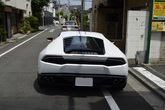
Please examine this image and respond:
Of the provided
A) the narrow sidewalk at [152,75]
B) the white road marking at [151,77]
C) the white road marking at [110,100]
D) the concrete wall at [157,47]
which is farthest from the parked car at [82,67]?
the concrete wall at [157,47]

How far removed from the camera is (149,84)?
4863 millimetres

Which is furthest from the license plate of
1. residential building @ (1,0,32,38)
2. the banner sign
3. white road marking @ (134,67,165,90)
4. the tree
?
the tree

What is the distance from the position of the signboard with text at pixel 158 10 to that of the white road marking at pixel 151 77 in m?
1.94

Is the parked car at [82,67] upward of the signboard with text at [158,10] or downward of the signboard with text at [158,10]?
downward

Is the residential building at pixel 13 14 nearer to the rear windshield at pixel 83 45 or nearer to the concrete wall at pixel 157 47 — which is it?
the concrete wall at pixel 157 47

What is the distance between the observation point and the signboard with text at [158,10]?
6.46 m

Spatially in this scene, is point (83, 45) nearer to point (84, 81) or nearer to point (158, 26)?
point (84, 81)

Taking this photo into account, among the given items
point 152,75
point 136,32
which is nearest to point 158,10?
point 136,32

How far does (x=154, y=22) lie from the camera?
6.69m

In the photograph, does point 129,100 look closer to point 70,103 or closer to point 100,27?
point 70,103

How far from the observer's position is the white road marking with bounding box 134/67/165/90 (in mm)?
4845

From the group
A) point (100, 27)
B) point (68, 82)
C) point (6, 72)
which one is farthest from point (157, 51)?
point (100, 27)

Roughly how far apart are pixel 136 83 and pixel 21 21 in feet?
63.8

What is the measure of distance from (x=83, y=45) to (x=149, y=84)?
2104mm
